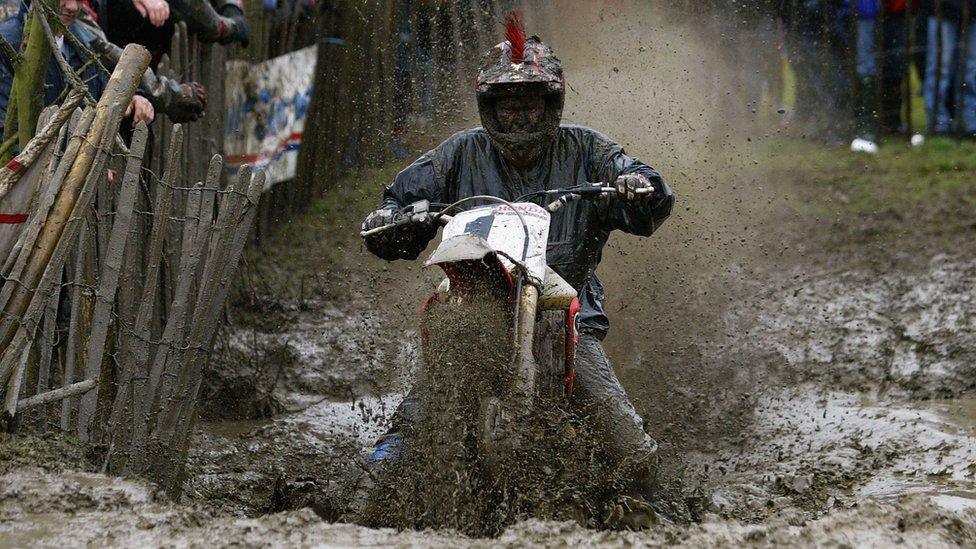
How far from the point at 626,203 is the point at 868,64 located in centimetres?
715

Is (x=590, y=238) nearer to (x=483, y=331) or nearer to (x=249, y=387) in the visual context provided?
(x=483, y=331)

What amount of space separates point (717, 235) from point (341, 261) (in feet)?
9.31

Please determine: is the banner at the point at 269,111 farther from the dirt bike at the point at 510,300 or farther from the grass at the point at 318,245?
the dirt bike at the point at 510,300

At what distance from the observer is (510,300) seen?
4.78 m

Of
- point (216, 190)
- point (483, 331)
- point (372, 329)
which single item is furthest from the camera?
point (372, 329)

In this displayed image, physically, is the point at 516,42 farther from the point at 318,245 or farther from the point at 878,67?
the point at 878,67

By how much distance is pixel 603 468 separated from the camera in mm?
5254

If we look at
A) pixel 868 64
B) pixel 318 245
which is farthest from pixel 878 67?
pixel 318 245

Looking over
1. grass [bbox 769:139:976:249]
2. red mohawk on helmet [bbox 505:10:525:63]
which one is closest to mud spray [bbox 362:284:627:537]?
red mohawk on helmet [bbox 505:10:525:63]

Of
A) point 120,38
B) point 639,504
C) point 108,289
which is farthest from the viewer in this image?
point 120,38

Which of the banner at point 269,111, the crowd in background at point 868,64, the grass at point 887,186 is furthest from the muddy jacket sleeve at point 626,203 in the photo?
the crowd in background at point 868,64

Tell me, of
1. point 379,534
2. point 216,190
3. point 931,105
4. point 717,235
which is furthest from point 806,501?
point 931,105

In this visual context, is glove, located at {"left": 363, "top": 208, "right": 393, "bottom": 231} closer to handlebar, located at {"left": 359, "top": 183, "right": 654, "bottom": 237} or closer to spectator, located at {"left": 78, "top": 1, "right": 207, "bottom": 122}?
handlebar, located at {"left": 359, "top": 183, "right": 654, "bottom": 237}

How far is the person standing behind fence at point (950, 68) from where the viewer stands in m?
11.6
